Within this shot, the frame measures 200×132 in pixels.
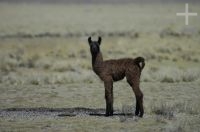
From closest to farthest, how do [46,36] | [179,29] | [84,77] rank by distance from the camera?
[84,77] < [46,36] < [179,29]

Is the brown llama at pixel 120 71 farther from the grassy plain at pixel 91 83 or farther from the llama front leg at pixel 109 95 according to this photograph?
the grassy plain at pixel 91 83

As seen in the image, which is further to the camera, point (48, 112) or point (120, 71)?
point (48, 112)

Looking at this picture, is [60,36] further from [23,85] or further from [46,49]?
[23,85]

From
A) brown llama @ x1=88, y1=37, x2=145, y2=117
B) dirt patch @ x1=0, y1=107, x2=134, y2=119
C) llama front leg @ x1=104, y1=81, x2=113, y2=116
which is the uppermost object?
brown llama @ x1=88, y1=37, x2=145, y2=117

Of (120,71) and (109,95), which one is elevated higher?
(120,71)

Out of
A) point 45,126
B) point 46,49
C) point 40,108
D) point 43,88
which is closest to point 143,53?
point 46,49

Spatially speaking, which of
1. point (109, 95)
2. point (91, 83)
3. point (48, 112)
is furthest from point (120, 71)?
point (91, 83)

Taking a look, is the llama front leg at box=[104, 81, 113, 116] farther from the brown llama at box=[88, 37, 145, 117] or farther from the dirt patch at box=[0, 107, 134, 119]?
Result: the dirt patch at box=[0, 107, 134, 119]

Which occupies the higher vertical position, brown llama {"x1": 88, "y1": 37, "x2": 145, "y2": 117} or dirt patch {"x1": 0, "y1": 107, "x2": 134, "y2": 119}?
brown llama {"x1": 88, "y1": 37, "x2": 145, "y2": 117}

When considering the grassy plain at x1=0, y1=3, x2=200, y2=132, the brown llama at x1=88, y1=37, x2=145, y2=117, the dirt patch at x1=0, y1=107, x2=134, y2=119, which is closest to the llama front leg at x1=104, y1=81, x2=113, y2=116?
the brown llama at x1=88, y1=37, x2=145, y2=117

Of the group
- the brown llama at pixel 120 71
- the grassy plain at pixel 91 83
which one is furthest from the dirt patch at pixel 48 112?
the brown llama at pixel 120 71

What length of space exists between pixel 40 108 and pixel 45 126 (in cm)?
322

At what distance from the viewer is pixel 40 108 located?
60.8 ft

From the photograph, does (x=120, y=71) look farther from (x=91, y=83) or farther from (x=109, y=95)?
(x=91, y=83)
